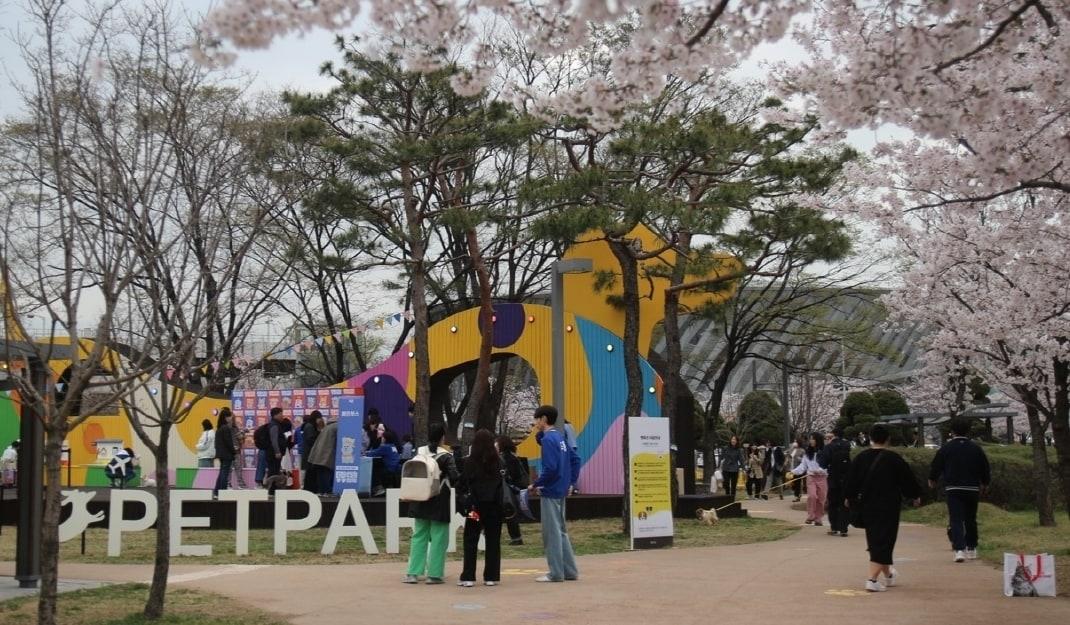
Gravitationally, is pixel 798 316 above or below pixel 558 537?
above

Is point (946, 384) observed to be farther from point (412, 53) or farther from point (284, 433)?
point (412, 53)

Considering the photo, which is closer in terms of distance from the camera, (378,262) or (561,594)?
(561,594)

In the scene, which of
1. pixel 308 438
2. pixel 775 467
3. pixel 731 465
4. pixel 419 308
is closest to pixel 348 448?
pixel 308 438

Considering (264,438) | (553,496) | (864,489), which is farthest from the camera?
(264,438)

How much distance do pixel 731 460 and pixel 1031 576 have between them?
1842 centimetres

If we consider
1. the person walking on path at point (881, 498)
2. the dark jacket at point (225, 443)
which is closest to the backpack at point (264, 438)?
the dark jacket at point (225, 443)

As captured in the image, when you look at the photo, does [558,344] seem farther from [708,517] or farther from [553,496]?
[553,496]

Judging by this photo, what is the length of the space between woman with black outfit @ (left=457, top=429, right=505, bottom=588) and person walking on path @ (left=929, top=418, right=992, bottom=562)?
4.61 metres

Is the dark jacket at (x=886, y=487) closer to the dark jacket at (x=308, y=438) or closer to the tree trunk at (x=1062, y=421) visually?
the tree trunk at (x=1062, y=421)

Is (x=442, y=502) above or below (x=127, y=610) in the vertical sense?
above

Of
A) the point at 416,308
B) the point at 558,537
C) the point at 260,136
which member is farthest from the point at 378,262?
the point at 558,537

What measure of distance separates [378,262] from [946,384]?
19431mm

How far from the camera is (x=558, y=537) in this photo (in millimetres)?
10703

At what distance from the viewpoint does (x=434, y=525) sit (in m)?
10.7
